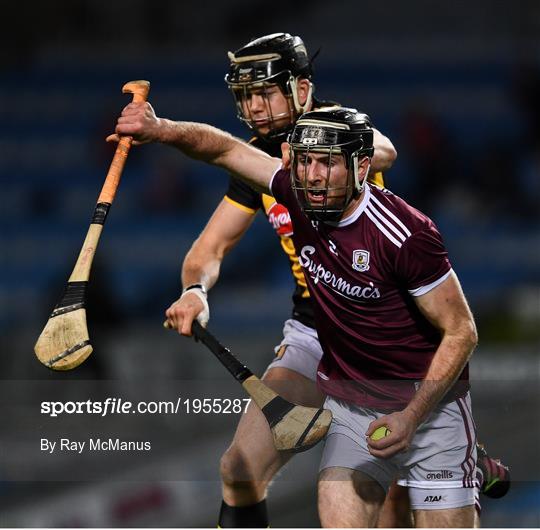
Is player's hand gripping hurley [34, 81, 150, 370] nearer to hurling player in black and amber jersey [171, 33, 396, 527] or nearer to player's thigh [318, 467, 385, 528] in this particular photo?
hurling player in black and amber jersey [171, 33, 396, 527]

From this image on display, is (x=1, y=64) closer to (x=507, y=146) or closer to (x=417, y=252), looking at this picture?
(x=507, y=146)

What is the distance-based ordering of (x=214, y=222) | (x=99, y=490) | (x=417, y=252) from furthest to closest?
(x=99, y=490) < (x=214, y=222) < (x=417, y=252)

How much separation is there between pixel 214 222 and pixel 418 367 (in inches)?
45.9

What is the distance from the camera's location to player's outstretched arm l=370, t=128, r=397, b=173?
413cm

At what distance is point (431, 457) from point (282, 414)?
497 millimetres

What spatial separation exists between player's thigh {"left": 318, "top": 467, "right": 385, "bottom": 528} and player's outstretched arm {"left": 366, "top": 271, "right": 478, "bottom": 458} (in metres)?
0.24

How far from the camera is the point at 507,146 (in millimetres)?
9977

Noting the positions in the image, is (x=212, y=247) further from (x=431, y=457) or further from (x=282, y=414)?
(x=431, y=457)

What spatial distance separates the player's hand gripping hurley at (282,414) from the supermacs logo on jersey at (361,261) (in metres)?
0.52

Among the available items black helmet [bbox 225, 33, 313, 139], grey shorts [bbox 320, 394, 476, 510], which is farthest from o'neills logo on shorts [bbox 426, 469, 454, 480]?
black helmet [bbox 225, 33, 313, 139]

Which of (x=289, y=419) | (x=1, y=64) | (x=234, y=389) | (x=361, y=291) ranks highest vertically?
(x=361, y=291)

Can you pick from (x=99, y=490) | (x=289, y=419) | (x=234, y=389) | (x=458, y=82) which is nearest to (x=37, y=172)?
(x=458, y=82)

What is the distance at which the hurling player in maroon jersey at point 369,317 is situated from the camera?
3.61 metres

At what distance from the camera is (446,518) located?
150 inches
